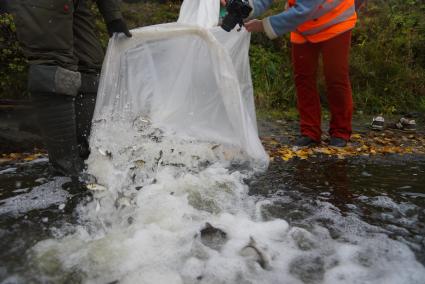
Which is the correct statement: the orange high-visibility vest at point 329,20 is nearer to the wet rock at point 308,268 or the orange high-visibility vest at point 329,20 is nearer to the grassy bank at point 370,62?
the wet rock at point 308,268

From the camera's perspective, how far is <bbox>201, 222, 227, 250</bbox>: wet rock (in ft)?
5.46

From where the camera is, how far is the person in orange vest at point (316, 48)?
2.86 metres

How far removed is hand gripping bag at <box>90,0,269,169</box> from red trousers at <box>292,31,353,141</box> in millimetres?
654

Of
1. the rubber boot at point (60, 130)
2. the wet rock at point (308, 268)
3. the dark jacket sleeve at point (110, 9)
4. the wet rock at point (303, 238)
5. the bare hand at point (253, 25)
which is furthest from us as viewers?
the bare hand at point (253, 25)

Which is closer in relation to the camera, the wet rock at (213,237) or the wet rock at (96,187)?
the wet rock at (213,237)

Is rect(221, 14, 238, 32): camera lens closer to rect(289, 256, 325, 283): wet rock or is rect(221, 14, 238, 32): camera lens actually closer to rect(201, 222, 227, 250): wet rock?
rect(201, 222, 227, 250): wet rock

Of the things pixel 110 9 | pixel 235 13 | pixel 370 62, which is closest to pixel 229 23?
pixel 235 13

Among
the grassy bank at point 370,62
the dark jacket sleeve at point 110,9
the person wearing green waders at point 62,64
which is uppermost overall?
the dark jacket sleeve at point 110,9

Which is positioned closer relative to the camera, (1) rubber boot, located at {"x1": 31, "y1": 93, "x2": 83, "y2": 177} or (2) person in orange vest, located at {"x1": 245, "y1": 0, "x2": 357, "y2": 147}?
(1) rubber boot, located at {"x1": 31, "y1": 93, "x2": 83, "y2": 177}

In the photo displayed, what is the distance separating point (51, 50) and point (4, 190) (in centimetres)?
81

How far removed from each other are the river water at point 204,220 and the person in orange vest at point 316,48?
23.7 inches

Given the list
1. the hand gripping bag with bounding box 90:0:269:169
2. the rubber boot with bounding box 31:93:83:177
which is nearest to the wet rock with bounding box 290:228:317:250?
the hand gripping bag with bounding box 90:0:269:169

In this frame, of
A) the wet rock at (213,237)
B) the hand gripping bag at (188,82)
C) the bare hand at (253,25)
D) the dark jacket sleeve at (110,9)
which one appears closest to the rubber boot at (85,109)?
the hand gripping bag at (188,82)

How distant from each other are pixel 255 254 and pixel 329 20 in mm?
1968
